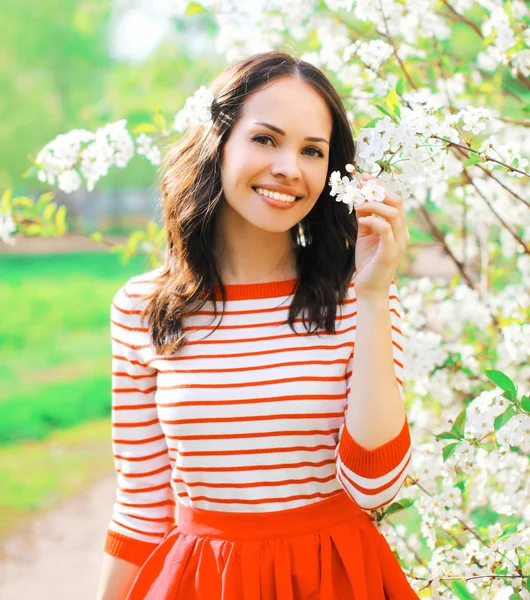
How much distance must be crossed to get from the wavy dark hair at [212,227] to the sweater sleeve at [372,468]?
0.27m

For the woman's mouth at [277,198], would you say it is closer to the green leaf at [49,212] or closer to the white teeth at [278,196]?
the white teeth at [278,196]

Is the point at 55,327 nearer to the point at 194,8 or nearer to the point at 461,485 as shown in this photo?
the point at 194,8

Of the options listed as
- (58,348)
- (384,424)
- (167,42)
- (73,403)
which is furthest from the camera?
(167,42)

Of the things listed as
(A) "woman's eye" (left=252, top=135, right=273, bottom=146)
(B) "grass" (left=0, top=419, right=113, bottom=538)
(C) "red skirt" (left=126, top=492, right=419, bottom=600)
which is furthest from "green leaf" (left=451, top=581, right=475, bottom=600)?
(B) "grass" (left=0, top=419, right=113, bottom=538)

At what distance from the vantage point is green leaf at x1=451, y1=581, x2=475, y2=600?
163 centimetres

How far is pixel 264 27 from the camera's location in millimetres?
2619

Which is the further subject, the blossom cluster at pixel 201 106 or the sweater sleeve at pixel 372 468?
the blossom cluster at pixel 201 106

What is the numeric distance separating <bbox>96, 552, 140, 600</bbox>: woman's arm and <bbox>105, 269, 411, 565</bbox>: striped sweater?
17mm

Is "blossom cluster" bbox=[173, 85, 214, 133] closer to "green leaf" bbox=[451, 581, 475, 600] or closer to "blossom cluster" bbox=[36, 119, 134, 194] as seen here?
"blossom cluster" bbox=[36, 119, 134, 194]

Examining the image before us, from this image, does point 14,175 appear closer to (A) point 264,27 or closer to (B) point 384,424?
(A) point 264,27

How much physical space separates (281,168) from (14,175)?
17.1 metres

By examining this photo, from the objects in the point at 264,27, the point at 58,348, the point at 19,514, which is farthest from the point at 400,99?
the point at 58,348

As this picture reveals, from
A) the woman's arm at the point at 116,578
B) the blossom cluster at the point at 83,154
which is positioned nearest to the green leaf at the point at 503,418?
the woman's arm at the point at 116,578

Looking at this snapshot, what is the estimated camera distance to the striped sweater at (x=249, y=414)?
1.58 m
